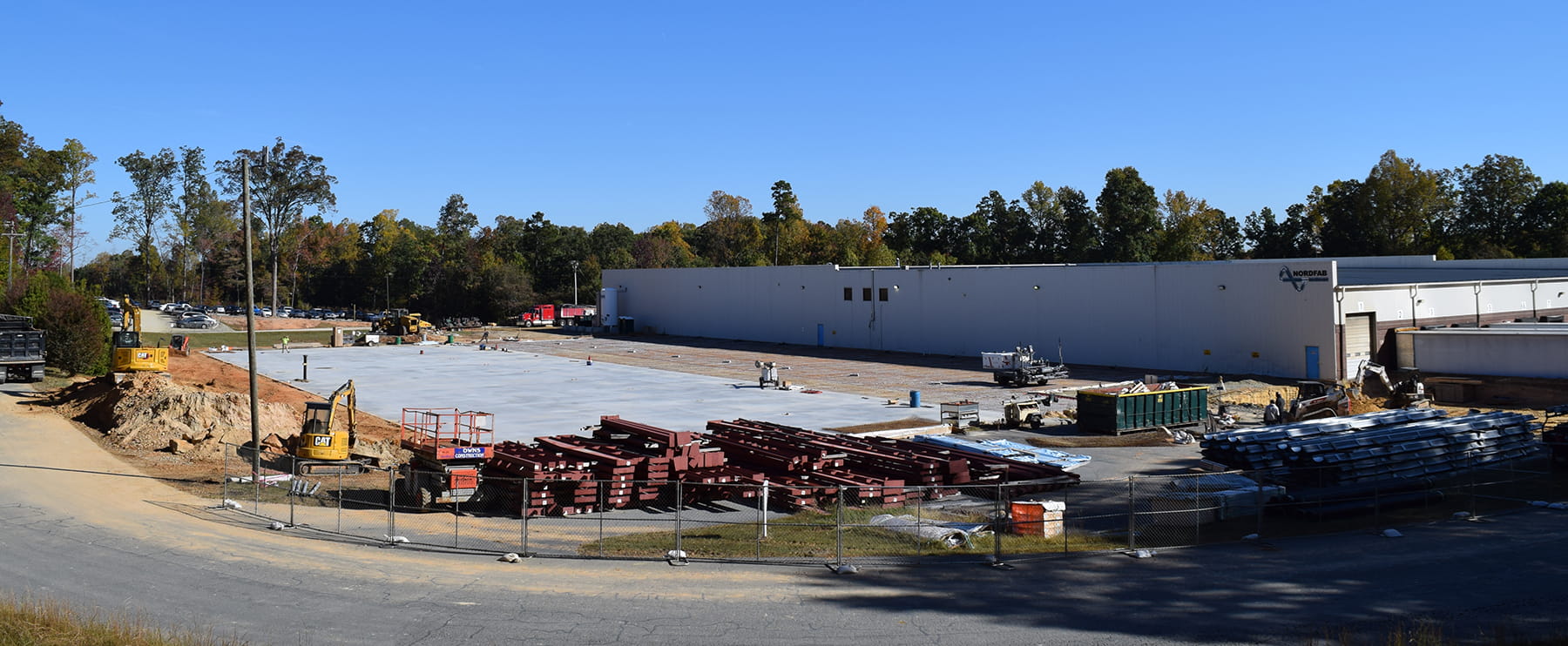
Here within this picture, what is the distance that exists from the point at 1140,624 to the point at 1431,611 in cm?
461

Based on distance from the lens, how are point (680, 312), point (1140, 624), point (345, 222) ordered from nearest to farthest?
point (1140, 624) → point (680, 312) → point (345, 222)

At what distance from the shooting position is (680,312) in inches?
3720

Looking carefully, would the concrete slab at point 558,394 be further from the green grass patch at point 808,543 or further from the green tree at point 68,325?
the green grass patch at point 808,543

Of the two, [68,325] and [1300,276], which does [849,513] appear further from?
[68,325]

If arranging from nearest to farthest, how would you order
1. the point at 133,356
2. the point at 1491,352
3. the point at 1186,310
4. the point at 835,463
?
the point at 835,463, the point at 133,356, the point at 1491,352, the point at 1186,310

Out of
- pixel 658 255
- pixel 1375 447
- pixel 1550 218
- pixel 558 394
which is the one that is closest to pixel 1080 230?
pixel 1550 218

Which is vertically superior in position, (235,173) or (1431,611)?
(235,173)

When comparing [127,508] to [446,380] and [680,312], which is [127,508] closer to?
[446,380]

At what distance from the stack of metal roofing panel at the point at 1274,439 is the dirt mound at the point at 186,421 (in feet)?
91.2

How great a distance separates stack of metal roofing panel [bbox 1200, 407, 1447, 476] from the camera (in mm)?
26438

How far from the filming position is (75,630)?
12.9m

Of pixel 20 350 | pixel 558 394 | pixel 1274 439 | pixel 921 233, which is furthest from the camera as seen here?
pixel 921 233

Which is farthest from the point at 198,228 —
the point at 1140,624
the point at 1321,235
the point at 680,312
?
the point at 1140,624

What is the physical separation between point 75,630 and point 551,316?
9825cm
